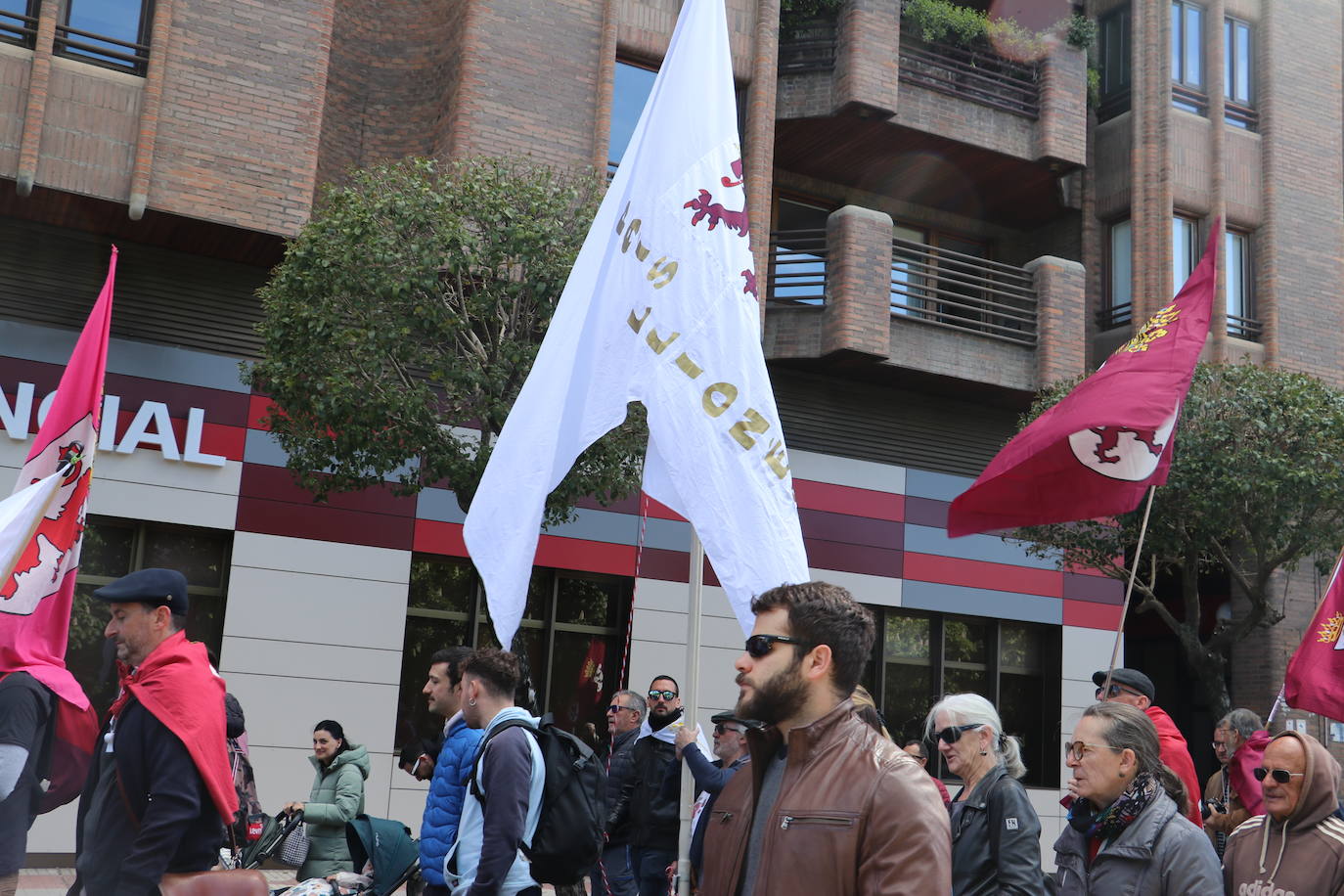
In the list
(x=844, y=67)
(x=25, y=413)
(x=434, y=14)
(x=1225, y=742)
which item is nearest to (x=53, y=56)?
(x=25, y=413)

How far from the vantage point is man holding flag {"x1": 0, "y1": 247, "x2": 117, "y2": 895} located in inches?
203

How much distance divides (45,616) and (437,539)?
8869 millimetres

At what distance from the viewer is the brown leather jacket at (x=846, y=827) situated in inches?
110

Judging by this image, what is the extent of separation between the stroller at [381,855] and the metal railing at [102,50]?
901 cm

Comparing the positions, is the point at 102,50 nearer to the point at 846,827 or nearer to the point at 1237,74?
the point at 846,827

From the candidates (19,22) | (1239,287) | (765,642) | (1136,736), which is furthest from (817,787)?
(1239,287)

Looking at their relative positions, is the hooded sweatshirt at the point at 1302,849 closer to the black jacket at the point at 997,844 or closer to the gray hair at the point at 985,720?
the black jacket at the point at 997,844

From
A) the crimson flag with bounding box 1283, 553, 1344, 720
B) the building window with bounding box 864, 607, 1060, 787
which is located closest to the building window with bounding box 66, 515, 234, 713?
the building window with bounding box 864, 607, 1060, 787

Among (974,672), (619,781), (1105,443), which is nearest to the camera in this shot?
(1105,443)

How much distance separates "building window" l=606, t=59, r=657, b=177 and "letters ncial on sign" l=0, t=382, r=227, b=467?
20.2 ft

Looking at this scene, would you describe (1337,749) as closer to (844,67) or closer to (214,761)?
(844,67)

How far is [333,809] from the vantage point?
27.2 feet

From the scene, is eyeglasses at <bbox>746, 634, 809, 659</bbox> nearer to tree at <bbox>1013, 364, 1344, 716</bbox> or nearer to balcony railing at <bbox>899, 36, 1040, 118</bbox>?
tree at <bbox>1013, 364, 1344, 716</bbox>

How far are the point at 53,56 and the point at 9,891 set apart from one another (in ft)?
34.0
